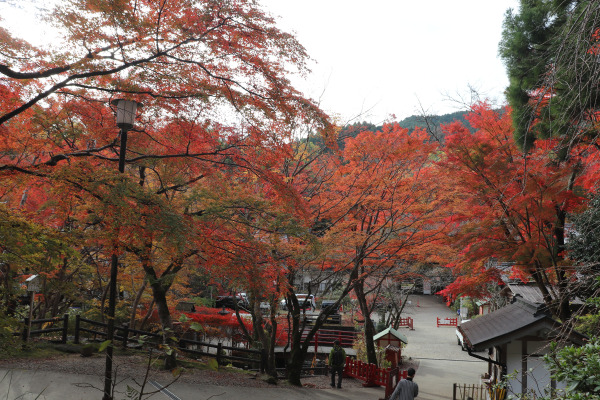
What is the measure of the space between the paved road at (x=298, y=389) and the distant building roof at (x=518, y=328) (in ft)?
13.4

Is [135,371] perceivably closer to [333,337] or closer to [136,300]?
[136,300]

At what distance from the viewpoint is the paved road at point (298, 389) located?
896 centimetres

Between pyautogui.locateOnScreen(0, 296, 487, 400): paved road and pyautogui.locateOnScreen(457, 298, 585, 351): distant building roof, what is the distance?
409 cm

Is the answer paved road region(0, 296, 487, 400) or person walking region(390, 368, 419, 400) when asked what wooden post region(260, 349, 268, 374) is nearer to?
paved road region(0, 296, 487, 400)

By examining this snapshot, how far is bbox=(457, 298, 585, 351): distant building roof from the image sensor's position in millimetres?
9820

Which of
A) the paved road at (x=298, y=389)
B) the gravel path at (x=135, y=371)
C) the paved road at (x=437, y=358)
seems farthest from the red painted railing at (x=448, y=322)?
the gravel path at (x=135, y=371)

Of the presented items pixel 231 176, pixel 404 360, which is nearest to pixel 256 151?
pixel 231 176

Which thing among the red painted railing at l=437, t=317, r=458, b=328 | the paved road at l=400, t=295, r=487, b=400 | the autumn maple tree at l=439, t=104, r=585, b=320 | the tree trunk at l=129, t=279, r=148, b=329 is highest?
the autumn maple tree at l=439, t=104, r=585, b=320

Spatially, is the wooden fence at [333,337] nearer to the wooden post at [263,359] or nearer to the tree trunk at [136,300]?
the wooden post at [263,359]

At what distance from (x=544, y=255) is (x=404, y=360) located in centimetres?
1307

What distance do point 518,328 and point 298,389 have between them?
6.44m

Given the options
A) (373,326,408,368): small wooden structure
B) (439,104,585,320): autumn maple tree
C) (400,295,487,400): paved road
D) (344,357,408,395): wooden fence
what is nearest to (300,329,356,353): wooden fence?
(400,295,487,400): paved road

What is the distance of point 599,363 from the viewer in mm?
3797

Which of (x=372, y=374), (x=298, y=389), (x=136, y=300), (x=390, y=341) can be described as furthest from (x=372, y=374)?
(x=136, y=300)
